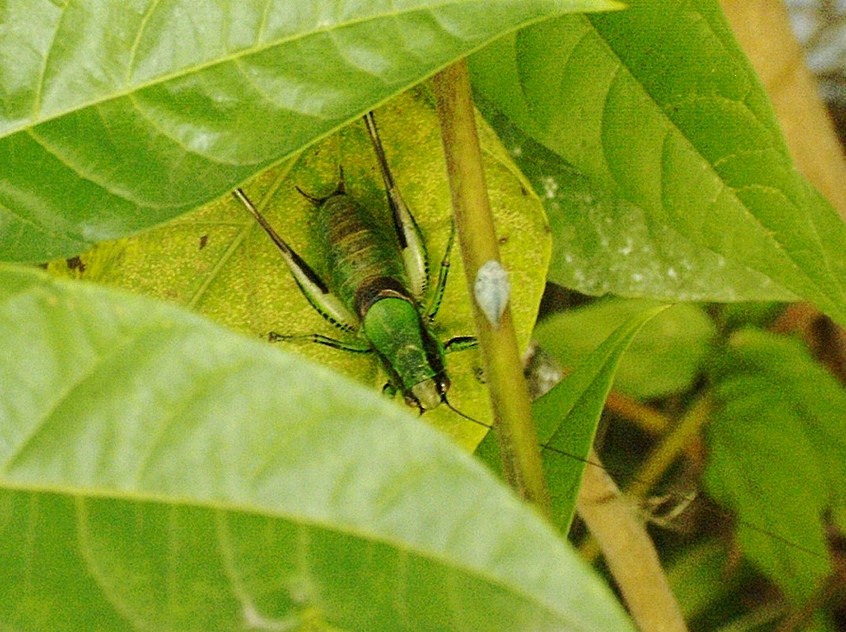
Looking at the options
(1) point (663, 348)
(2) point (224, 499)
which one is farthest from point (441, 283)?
(1) point (663, 348)

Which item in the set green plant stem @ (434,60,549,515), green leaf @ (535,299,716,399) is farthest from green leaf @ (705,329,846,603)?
green plant stem @ (434,60,549,515)

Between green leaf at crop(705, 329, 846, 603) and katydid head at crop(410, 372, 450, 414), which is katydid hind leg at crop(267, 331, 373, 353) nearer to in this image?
katydid head at crop(410, 372, 450, 414)

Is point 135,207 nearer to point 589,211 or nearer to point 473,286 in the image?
point 473,286

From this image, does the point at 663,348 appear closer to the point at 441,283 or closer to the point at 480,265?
the point at 441,283

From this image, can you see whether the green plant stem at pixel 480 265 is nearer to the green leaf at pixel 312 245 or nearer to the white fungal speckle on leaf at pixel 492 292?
the white fungal speckle on leaf at pixel 492 292

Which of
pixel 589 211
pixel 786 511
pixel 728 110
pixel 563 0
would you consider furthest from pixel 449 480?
pixel 786 511

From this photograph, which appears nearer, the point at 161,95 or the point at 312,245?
the point at 161,95
